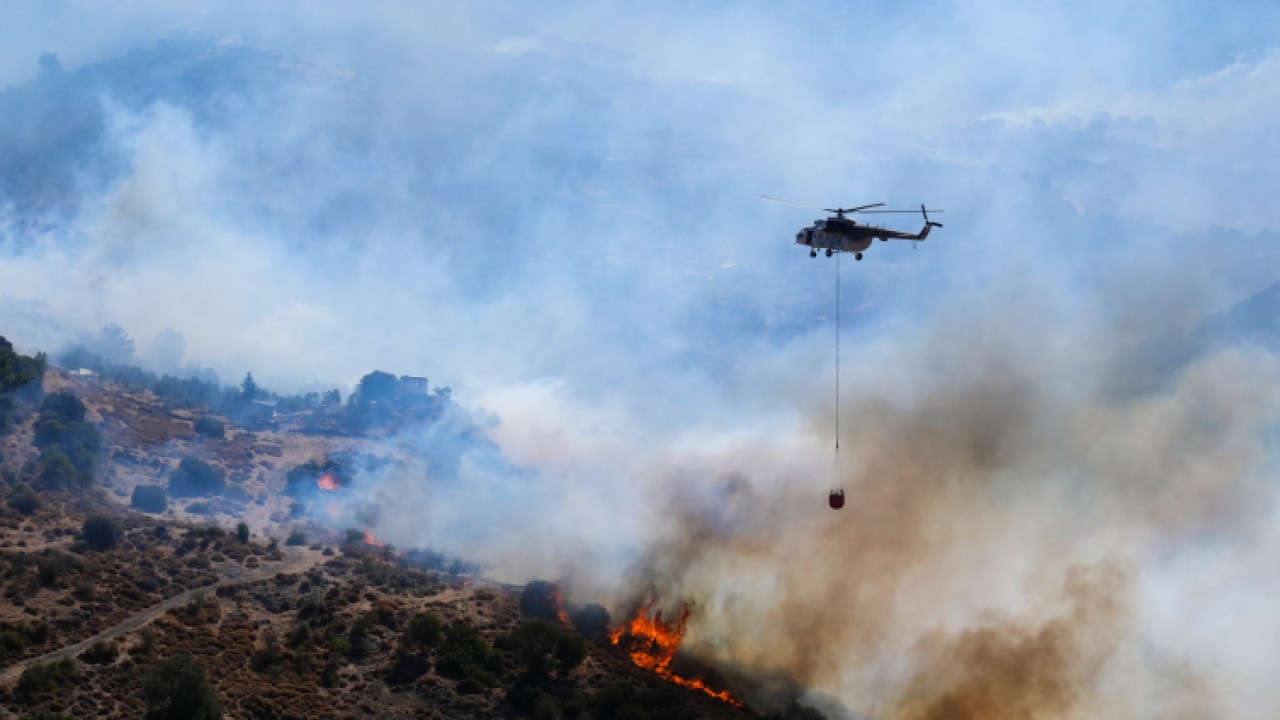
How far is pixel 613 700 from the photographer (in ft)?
227

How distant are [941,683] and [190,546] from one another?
210 feet

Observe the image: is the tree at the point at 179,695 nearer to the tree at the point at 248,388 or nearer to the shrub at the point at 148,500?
the shrub at the point at 148,500

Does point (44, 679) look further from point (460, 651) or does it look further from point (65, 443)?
point (65, 443)

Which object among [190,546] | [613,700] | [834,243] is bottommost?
[613,700]

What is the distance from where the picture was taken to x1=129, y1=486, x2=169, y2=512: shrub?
11406 centimetres

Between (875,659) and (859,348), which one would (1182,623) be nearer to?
(875,659)

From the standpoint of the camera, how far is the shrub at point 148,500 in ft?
374

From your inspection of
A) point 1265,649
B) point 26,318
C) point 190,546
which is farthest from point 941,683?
point 26,318

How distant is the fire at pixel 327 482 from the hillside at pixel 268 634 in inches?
1220

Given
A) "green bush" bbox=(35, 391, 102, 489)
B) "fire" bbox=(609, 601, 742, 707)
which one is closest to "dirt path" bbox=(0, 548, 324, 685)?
"green bush" bbox=(35, 391, 102, 489)

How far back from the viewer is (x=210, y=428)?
14350 centimetres

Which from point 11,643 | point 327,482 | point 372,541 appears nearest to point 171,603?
point 11,643

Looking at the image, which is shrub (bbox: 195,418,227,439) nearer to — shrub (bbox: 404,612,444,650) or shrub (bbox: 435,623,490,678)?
shrub (bbox: 404,612,444,650)

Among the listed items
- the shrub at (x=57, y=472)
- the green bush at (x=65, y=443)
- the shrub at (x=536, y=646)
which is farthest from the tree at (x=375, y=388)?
the shrub at (x=536, y=646)
